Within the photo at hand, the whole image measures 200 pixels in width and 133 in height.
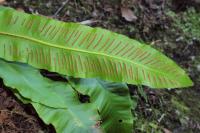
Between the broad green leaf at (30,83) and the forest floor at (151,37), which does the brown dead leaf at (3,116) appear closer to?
the forest floor at (151,37)

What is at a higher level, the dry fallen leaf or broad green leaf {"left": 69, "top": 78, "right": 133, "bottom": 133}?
the dry fallen leaf

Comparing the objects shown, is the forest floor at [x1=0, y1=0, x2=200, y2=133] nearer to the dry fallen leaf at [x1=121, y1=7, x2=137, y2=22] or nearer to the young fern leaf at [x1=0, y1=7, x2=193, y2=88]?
the dry fallen leaf at [x1=121, y1=7, x2=137, y2=22]

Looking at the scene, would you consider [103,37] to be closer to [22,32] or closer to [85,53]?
[85,53]

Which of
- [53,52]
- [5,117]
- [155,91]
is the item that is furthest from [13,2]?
[155,91]

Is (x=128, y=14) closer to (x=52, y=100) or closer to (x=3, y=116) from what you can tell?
(x=52, y=100)

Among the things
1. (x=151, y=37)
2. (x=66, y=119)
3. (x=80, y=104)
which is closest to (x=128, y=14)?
(x=151, y=37)

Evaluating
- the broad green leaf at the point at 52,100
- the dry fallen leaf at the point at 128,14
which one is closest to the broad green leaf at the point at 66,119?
the broad green leaf at the point at 52,100

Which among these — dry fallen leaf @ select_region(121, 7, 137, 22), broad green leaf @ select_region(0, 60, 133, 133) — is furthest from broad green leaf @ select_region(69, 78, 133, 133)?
dry fallen leaf @ select_region(121, 7, 137, 22)
